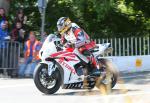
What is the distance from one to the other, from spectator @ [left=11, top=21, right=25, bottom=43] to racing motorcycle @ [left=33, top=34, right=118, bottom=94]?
15.4 feet

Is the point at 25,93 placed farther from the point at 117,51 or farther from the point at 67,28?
the point at 117,51

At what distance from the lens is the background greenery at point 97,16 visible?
2202 centimetres

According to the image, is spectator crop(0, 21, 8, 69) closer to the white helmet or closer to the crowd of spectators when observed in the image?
the crowd of spectators

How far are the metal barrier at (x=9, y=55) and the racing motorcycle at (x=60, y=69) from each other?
15.4 feet

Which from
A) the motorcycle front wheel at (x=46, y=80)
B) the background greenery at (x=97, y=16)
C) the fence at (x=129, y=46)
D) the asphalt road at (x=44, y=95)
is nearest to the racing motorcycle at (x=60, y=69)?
the motorcycle front wheel at (x=46, y=80)

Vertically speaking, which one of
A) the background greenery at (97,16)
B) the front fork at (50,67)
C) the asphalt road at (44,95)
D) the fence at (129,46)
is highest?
the background greenery at (97,16)

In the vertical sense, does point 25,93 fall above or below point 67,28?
below

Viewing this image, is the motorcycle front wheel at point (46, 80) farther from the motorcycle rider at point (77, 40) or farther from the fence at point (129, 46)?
the fence at point (129, 46)

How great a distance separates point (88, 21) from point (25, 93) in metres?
10.5

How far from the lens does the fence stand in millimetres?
19125

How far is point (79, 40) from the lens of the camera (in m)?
12.1

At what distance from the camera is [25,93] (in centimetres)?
1219

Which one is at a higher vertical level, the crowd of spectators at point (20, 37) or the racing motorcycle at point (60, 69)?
the crowd of spectators at point (20, 37)

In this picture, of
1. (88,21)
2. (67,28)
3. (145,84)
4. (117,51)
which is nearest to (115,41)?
(117,51)
